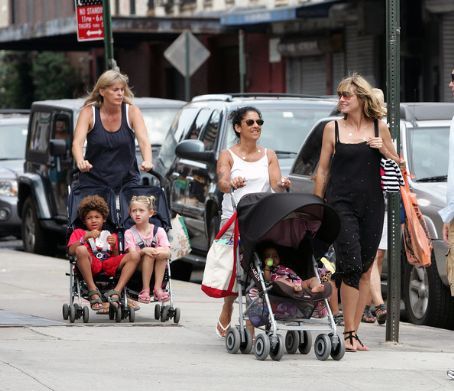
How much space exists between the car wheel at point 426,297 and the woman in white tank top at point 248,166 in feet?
6.35

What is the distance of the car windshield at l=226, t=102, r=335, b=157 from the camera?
16.7m

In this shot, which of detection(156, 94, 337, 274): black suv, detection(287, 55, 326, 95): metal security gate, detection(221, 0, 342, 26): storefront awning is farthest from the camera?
detection(287, 55, 326, 95): metal security gate

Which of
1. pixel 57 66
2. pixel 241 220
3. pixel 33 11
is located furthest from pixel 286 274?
pixel 33 11

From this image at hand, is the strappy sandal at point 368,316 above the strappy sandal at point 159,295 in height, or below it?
below

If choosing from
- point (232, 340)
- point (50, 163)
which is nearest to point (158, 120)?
point (50, 163)

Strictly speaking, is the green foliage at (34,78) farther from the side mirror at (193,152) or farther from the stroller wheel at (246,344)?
the stroller wheel at (246,344)

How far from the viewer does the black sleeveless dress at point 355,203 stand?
35.0 feet

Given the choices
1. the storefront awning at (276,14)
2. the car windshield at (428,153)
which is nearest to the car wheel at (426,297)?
the car windshield at (428,153)

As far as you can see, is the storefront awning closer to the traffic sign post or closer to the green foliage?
the traffic sign post

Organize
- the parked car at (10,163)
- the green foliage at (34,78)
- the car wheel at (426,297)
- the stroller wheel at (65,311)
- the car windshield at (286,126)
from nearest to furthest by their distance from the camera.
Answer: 1. the stroller wheel at (65,311)
2. the car wheel at (426,297)
3. the car windshield at (286,126)
4. the parked car at (10,163)
5. the green foliage at (34,78)

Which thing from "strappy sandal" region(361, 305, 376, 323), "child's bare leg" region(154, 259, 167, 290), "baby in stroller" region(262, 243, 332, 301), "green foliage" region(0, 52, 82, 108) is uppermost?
"baby in stroller" region(262, 243, 332, 301)

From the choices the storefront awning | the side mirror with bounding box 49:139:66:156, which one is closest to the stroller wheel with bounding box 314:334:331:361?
the side mirror with bounding box 49:139:66:156

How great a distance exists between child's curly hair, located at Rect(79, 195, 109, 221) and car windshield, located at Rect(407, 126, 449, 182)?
2737 millimetres

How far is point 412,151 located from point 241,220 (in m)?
3.64
